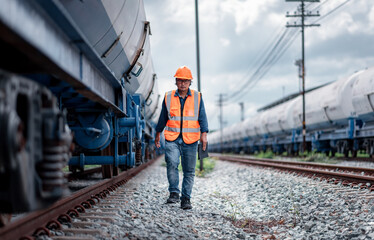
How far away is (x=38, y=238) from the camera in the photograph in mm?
2992

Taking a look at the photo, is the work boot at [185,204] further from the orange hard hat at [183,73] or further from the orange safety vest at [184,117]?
the orange hard hat at [183,73]

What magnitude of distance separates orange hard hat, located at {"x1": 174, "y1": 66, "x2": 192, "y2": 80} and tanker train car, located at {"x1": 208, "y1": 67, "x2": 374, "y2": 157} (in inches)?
441

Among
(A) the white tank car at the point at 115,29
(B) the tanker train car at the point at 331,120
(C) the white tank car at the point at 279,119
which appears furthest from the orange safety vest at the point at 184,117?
(C) the white tank car at the point at 279,119

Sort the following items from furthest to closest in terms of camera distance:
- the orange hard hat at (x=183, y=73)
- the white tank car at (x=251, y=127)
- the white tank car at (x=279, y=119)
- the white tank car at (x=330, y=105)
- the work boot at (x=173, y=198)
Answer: the white tank car at (x=251, y=127)
the white tank car at (x=279, y=119)
the white tank car at (x=330, y=105)
the work boot at (x=173, y=198)
the orange hard hat at (x=183, y=73)

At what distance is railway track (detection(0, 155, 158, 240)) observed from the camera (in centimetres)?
281

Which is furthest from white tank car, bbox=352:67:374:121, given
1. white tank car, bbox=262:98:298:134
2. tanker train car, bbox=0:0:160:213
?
tanker train car, bbox=0:0:160:213

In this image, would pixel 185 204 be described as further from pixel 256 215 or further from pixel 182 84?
pixel 182 84

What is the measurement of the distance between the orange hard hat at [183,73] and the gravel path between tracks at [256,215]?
179 centimetres

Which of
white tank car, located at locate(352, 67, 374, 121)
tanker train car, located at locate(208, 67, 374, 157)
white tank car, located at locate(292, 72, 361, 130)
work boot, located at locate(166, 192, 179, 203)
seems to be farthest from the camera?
white tank car, located at locate(292, 72, 361, 130)

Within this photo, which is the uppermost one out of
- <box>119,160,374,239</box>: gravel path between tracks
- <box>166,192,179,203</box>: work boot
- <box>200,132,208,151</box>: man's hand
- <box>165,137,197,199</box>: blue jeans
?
<box>200,132,208,151</box>: man's hand

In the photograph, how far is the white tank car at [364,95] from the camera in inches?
560

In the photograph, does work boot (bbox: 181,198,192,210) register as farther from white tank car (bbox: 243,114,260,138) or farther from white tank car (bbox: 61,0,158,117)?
white tank car (bbox: 243,114,260,138)

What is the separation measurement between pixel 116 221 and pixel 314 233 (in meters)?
2.12

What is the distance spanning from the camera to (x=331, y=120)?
18094 millimetres
